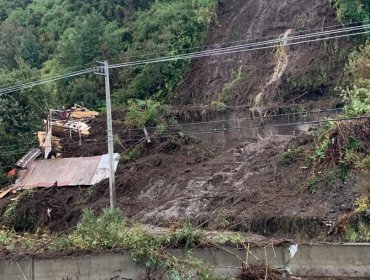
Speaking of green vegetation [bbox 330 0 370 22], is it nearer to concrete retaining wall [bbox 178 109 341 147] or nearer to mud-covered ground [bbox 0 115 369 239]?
concrete retaining wall [bbox 178 109 341 147]

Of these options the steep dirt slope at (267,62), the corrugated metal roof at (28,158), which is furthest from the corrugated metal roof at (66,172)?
the steep dirt slope at (267,62)

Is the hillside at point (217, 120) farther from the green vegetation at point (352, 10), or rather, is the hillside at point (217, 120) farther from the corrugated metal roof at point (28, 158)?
the corrugated metal roof at point (28, 158)

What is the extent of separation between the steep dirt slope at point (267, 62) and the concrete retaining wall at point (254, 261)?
16186 millimetres

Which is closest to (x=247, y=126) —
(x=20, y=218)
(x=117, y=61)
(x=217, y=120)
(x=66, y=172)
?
(x=217, y=120)

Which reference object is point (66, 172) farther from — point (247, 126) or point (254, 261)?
point (254, 261)

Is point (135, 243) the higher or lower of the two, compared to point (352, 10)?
lower

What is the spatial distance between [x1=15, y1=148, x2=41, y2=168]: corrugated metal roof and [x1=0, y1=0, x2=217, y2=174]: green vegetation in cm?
131

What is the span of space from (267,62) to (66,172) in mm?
12311

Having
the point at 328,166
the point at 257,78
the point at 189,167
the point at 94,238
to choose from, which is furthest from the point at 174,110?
the point at 94,238

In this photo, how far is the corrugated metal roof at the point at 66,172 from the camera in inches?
950

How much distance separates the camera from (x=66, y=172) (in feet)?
82.1

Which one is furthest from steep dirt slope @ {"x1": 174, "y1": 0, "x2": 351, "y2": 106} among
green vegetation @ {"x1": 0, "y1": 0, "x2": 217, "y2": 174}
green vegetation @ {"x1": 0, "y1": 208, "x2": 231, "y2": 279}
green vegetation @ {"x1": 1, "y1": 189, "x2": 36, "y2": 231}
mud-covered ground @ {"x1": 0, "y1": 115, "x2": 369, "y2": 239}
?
green vegetation @ {"x1": 0, "y1": 208, "x2": 231, "y2": 279}

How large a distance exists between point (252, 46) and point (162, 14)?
760 cm

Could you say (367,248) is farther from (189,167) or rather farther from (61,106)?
(61,106)
